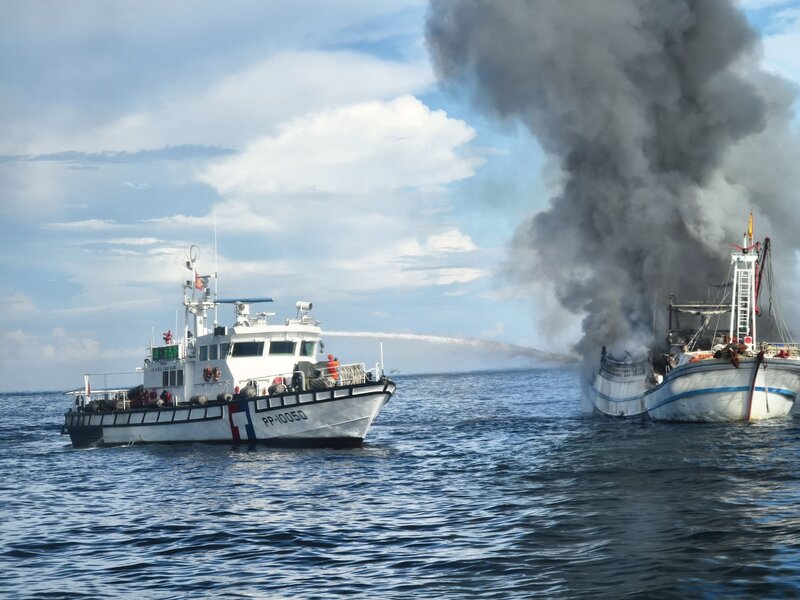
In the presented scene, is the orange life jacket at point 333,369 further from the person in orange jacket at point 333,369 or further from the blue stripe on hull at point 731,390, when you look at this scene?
the blue stripe on hull at point 731,390

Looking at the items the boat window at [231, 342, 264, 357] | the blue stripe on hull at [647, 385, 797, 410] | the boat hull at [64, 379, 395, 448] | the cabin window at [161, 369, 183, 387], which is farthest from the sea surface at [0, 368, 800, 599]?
the cabin window at [161, 369, 183, 387]

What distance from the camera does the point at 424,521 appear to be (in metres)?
26.7

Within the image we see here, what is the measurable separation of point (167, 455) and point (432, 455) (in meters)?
13.9

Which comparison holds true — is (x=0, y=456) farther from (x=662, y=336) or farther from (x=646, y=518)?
(x=662, y=336)

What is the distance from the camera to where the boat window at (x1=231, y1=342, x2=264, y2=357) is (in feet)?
166

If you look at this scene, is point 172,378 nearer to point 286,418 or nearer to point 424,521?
point 286,418

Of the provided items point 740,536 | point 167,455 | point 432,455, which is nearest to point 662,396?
point 432,455

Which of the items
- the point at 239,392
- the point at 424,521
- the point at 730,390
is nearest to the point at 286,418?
the point at 239,392

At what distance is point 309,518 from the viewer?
28.3 metres

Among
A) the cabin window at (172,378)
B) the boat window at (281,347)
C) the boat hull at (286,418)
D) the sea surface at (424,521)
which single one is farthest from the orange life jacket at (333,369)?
the cabin window at (172,378)

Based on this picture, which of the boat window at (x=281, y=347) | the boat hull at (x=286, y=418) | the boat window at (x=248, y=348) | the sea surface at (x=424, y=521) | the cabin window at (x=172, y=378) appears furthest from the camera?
the cabin window at (x=172, y=378)

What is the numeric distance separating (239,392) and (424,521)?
24.1 meters

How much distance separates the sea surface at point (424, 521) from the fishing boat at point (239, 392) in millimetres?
1640

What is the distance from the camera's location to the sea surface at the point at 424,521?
64.6 feet
